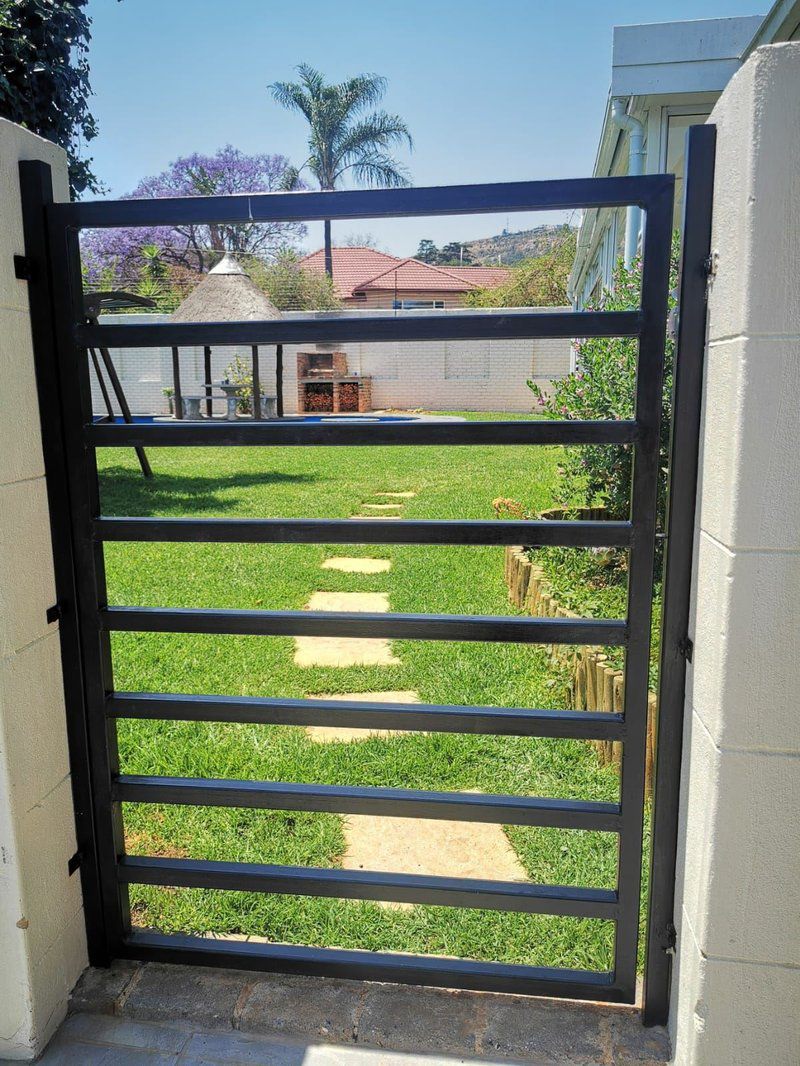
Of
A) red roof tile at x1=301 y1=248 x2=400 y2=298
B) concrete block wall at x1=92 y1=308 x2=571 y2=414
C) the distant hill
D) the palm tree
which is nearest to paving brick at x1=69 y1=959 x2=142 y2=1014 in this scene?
concrete block wall at x1=92 y1=308 x2=571 y2=414

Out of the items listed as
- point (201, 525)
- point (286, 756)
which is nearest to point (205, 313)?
point (286, 756)

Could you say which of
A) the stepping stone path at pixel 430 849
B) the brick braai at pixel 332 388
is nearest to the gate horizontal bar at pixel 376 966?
the stepping stone path at pixel 430 849

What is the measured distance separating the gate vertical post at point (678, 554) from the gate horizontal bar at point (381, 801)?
0.42 feet

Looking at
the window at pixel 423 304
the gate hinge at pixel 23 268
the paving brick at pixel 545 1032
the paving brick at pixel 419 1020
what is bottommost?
the paving brick at pixel 419 1020

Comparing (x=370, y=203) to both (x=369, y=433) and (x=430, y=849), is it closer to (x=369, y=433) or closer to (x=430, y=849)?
(x=369, y=433)

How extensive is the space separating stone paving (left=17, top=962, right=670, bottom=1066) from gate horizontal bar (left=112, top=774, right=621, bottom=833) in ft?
1.29

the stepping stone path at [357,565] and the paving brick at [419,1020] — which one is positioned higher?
the stepping stone path at [357,565]

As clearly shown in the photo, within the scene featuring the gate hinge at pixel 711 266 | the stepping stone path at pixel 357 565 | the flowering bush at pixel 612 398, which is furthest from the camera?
the stepping stone path at pixel 357 565

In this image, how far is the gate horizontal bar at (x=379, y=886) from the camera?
165 centimetres

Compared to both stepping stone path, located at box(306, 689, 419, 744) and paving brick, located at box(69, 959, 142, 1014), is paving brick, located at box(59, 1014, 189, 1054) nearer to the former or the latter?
paving brick, located at box(69, 959, 142, 1014)

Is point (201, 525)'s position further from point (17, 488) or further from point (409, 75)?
point (409, 75)

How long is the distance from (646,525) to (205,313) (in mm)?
12120

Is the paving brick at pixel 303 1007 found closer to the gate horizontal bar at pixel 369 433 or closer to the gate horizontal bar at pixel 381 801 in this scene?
the gate horizontal bar at pixel 381 801

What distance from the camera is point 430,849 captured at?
2.38 m
